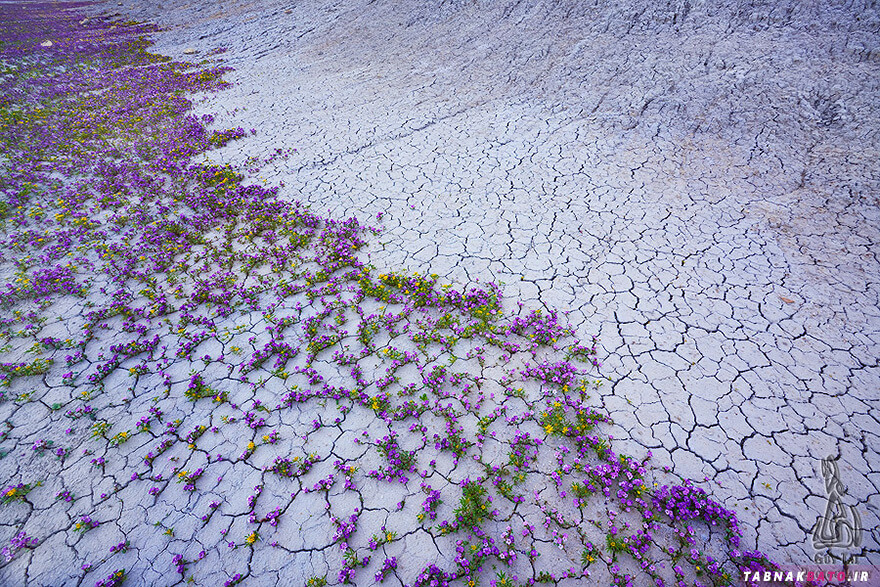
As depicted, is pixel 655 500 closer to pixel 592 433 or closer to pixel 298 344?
pixel 592 433

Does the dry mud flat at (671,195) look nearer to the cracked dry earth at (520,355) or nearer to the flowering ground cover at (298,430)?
the cracked dry earth at (520,355)

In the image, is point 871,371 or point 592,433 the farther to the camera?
point 871,371

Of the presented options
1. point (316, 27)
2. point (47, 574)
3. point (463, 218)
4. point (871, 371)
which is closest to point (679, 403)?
point (871, 371)
